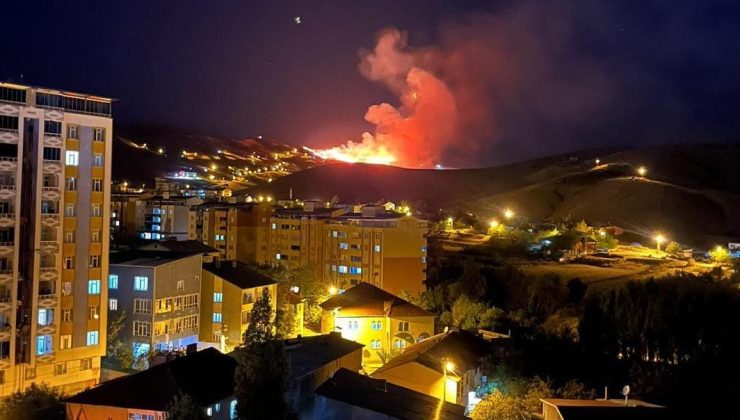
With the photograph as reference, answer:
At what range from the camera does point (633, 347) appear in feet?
78.6

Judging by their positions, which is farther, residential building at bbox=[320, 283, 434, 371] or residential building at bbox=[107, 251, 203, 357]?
residential building at bbox=[320, 283, 434, 371]

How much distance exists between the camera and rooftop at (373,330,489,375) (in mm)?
19047

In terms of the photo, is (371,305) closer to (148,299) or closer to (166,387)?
(148,299)

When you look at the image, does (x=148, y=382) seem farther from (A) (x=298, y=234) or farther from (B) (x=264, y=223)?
(B) (x=264, y=223)

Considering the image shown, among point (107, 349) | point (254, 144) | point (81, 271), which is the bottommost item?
point (107, 349)

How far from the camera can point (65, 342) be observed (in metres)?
20.5

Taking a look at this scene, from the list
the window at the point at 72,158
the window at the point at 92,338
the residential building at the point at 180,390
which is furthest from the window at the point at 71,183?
the residential building at the point at 180,390

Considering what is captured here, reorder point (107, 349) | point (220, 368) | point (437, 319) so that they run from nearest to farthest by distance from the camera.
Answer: point (220, 368) < point (107, 349) < point (437, 319)

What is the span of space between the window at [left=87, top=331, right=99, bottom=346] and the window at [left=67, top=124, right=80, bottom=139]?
231 inches

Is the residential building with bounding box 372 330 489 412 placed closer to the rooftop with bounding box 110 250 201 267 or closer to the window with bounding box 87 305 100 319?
the rooftop with bounding box 110 250 201 267

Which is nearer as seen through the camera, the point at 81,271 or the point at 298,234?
the point at 81,271

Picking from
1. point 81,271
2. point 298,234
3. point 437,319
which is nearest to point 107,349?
point 81,271

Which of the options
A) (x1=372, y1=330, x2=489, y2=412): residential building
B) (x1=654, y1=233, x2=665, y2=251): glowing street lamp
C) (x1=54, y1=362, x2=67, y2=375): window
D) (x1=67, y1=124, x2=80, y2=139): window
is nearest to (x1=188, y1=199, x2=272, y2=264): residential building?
(x1=67, y1=124, x2=80, y2=139): window

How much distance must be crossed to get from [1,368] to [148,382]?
672 cm
